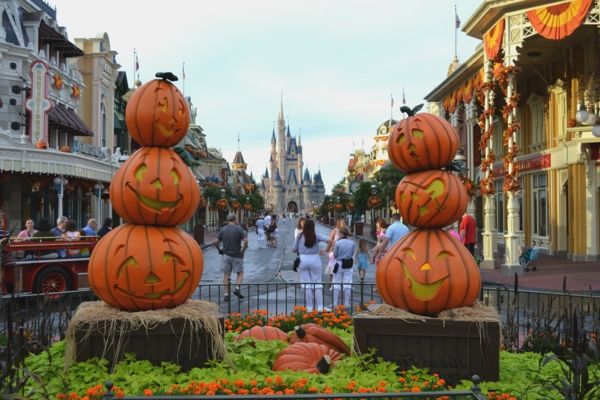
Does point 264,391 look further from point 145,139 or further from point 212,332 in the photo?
point 145,139

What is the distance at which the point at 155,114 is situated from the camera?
6.21m

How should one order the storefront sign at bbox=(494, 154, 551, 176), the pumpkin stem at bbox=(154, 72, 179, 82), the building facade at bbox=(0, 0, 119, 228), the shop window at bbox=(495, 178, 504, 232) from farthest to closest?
the shop window at bbox=(495, 178, 504, 232), the storefront sign at bbox=(494, 154, 551, 176), the building facade at bbox=(0, 0, 119, 228), the pumpkin stem at bbox=(154, 72, 179, 82)

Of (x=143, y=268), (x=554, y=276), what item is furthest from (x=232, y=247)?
(x=554, y=276)

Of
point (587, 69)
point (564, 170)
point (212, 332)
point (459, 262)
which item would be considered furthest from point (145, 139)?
point (564, 170)

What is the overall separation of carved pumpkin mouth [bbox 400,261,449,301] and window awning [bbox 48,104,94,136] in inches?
1009

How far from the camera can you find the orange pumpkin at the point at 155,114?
623cm

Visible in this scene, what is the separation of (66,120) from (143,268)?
26686 millimetres

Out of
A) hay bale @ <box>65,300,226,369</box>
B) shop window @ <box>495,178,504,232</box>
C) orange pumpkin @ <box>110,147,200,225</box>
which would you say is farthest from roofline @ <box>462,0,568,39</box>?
hay bale @ <box>65,300,226,369</box>

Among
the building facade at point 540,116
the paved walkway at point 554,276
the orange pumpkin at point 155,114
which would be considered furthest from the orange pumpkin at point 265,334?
the building facade at point 540,116

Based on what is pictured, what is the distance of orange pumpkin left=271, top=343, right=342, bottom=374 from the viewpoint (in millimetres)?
6062

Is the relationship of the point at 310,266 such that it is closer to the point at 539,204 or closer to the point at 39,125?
the point at 539,204

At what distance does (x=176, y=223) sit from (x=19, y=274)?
7.81 metres

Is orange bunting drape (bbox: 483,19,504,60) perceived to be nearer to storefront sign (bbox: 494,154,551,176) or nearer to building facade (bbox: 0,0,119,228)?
storefront sign (bbox: 494,154,551,176)

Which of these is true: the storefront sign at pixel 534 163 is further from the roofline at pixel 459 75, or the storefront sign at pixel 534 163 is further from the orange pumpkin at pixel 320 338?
the orange pumpkin at pixel 320 338
